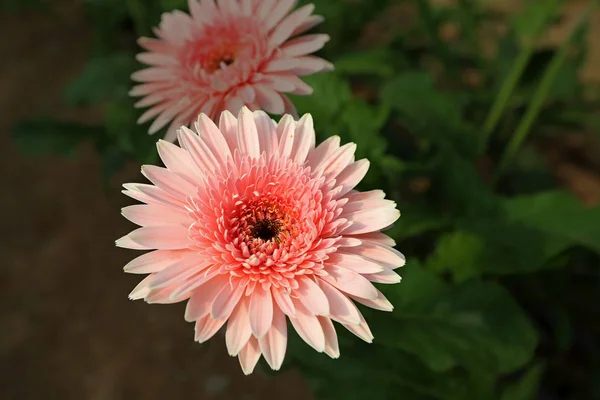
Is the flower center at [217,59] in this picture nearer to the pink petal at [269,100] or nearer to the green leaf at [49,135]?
the pink petal at [269,100]

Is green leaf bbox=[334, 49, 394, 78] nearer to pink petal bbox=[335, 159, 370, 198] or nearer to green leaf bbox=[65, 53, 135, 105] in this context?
green leaf bbox=[65, 53, 135, 105]

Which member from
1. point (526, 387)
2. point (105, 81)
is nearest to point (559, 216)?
point (526, 387)

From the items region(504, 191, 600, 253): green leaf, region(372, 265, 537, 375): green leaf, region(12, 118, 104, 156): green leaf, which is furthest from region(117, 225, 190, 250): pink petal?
region(12, 118, 104, 156): green leaf

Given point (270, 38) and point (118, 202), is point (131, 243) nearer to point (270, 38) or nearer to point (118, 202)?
Result: point (270, 38)

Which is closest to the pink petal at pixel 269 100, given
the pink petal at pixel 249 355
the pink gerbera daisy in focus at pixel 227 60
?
the pink gerbera daisy in focus at pixel 227 60

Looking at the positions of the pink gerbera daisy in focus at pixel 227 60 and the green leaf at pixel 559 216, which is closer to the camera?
the pink gerbera daisy in focus at pixel 227 60

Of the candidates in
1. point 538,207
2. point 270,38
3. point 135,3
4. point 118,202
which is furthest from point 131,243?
point 118,202
